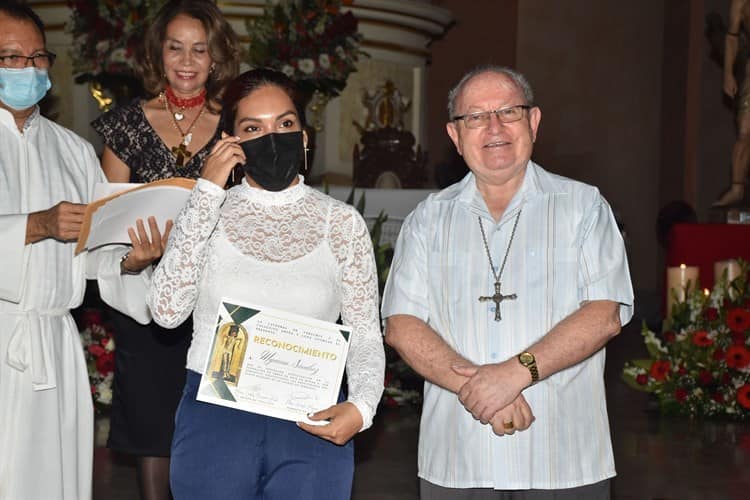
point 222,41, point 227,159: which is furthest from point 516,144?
point 222,41

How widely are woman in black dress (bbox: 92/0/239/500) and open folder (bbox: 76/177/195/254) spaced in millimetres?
699

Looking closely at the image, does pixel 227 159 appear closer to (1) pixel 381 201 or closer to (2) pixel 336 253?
(2) pixel 336 253

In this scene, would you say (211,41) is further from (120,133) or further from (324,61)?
(324,61)

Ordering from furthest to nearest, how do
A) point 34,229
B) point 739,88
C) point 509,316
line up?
A: point 739,88
point 34,229
point 509,316

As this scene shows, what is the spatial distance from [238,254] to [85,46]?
150 inches

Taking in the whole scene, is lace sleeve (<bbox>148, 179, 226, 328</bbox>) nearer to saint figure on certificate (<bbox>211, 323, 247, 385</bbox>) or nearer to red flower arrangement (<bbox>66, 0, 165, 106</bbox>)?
saint figure on certificate (<bbox>211, 323, 247, 385</bbox>)

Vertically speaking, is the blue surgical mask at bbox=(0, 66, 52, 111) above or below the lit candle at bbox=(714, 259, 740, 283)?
above

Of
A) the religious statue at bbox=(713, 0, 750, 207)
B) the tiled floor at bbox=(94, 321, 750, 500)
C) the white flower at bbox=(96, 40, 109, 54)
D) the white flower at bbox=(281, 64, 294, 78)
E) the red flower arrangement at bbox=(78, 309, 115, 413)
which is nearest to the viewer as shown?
the tiled floor at bbox=(94, 321, 750, 500)

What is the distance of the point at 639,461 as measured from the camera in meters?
5.71

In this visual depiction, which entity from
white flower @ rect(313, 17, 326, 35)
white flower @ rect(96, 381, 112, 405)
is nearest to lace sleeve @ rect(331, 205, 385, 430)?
white flower @ rect(313, 17, 326, 35)

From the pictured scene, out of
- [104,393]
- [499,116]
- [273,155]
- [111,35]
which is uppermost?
[111,35]

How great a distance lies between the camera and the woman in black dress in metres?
3.82

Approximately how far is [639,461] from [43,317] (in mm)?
3377

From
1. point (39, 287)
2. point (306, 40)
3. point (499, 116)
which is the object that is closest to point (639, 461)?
point (306, 40)
